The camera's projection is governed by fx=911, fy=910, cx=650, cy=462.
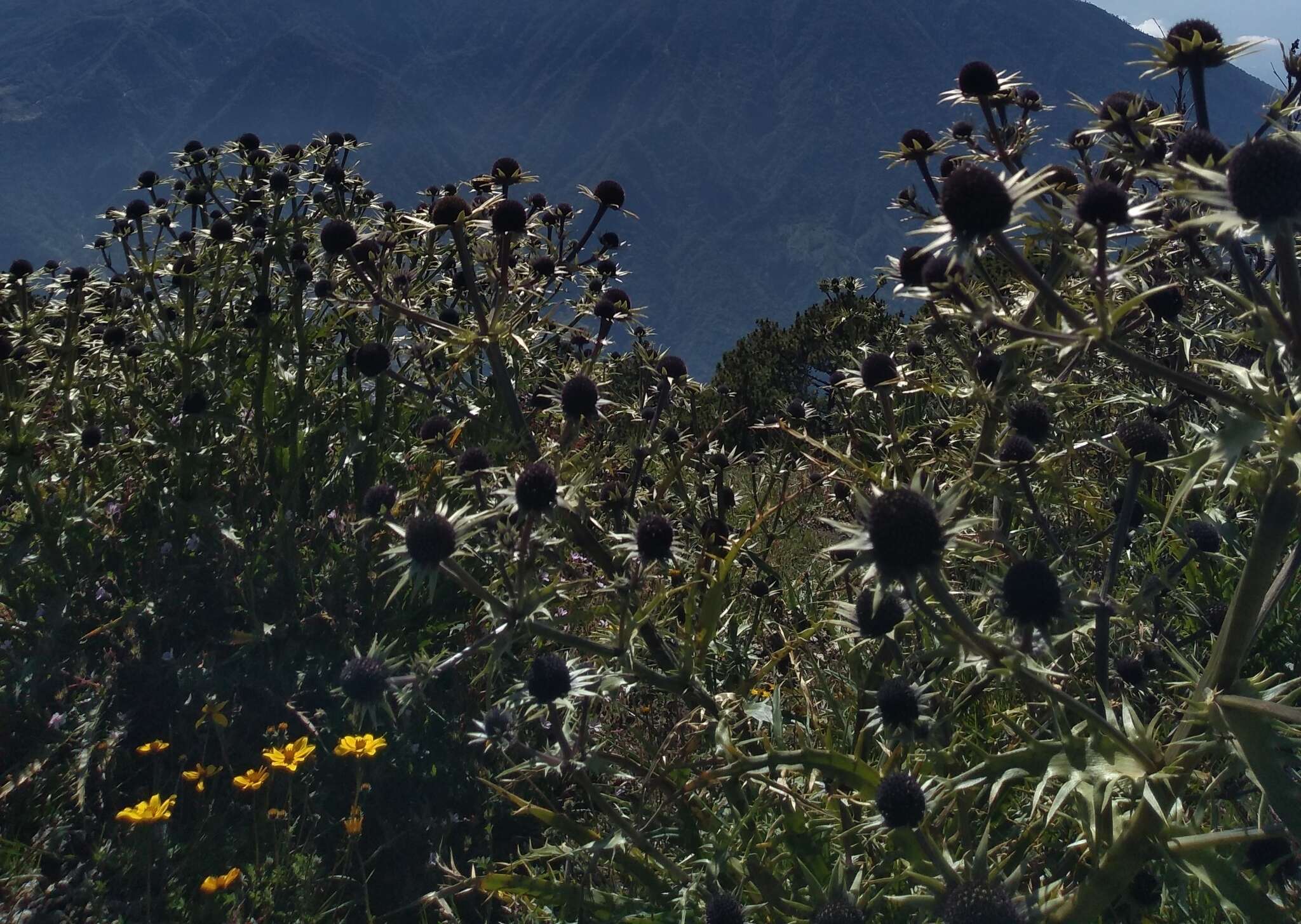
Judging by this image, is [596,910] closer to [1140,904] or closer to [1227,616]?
[1140,904]

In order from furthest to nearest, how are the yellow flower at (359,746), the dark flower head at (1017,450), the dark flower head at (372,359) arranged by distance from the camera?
the dark flower head at (372,359) → the yellow flower at (359,746) → the dark flower head at (1017,450)

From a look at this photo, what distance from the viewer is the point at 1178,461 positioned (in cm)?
183

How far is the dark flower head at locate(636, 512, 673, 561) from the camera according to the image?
2477mm

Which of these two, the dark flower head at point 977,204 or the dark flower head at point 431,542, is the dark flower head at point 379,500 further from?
the dark flower head at point 977,204

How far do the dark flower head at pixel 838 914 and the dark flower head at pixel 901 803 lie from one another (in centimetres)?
20

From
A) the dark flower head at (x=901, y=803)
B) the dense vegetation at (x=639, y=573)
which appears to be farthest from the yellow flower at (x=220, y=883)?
the dark flower head at (x=901, y=803)

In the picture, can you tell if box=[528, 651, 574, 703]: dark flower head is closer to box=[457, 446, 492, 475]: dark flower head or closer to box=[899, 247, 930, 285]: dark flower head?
box=[457, 446, 492, 475]: dark flower head

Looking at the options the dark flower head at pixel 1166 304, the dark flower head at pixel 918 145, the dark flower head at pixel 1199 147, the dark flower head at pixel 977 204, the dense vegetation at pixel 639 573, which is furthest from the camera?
the dark flower head at pixel 918 145

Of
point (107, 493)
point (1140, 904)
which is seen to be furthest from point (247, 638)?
point (1140, 904)

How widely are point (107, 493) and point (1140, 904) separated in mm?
4179

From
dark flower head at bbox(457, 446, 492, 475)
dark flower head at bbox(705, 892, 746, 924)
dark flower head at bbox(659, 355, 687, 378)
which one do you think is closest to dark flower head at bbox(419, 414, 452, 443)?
dark flower head at bbox(457, 446, 492, 475)

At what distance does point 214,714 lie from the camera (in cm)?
342

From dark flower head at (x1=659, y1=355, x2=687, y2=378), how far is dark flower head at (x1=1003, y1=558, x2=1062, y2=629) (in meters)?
2.40

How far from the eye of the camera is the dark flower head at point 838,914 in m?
1.94
